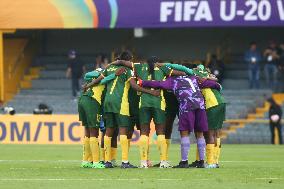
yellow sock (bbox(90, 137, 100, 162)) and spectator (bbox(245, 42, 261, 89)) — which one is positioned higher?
spectator (bbox(245, 42, 261, 89))

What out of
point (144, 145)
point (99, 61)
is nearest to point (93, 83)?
point (144, 145)

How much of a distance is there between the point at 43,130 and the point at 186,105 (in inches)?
580

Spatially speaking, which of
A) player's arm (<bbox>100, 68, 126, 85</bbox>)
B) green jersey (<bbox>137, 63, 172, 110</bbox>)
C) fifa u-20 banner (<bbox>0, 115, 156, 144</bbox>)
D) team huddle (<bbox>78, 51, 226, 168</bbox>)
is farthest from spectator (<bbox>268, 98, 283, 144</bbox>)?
player's arm (<bbox>100, 68, 126, 85</bbox>)

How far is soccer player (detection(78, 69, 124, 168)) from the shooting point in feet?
64.3

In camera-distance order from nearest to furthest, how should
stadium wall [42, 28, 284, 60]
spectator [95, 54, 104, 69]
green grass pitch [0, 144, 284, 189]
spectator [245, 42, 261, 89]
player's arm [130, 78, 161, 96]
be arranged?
green grass pitch [0, 144, 284, 189]
player's arm [130, 78, 161, 96]
spectator [245, 42, 261, 89]
spectator [95, 54, 104, 69]
stadium wall [42, 28, 284, 60]

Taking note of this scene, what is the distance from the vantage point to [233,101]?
3703 centimetres

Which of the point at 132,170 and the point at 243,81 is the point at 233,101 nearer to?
the point at 243,81

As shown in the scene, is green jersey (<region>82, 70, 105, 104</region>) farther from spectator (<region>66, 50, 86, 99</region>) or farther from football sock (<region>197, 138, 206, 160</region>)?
spectator (<region>66, 50, 86, 99</region>)

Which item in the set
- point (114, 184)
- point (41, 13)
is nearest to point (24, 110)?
point (41, 13)

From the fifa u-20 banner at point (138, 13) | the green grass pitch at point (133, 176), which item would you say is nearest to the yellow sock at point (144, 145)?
the green grass pitch at point (133, 176)

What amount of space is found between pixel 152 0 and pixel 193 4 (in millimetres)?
1475

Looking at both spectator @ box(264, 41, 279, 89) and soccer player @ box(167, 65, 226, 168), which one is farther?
spectator @ box(264, 41, 279, 89)

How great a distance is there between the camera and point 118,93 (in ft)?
63.7

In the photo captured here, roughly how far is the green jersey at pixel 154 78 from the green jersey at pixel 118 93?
0.82 ft
